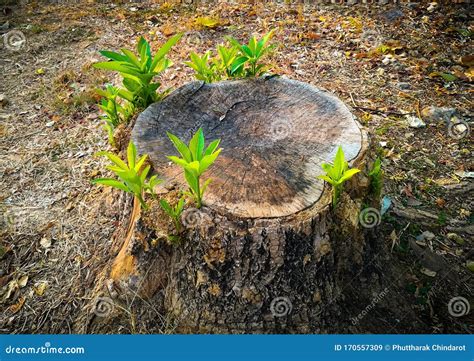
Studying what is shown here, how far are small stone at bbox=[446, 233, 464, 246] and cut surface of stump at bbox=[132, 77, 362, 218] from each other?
3.35ft

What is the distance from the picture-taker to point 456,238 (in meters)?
2.39

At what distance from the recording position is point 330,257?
5.75 ft

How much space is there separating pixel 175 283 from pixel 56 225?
1110 millimetres

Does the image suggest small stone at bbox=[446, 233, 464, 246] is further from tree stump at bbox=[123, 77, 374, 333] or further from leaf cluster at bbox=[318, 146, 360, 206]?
leaf cluster at bbox=[318, 146, 360, 206]

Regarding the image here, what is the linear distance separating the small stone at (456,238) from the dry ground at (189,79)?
1 centimetres

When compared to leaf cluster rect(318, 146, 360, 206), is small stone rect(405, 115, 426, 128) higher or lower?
lower

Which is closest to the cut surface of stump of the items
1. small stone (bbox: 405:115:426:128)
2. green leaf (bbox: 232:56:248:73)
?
green leaf (bbox: 232:56:248:73)

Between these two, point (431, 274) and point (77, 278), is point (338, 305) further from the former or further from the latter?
point (77, 278)

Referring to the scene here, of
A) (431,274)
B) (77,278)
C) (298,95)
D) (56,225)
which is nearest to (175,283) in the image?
(77,278)

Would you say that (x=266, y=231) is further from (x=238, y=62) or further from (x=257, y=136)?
(x=238, y=62)

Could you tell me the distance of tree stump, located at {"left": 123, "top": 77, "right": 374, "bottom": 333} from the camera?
5.36ft

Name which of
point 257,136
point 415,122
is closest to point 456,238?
point 415,122

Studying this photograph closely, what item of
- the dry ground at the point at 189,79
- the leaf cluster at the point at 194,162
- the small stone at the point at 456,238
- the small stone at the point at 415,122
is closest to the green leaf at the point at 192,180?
the leaf cluster at the point at 194,162

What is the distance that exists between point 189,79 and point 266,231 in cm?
244
